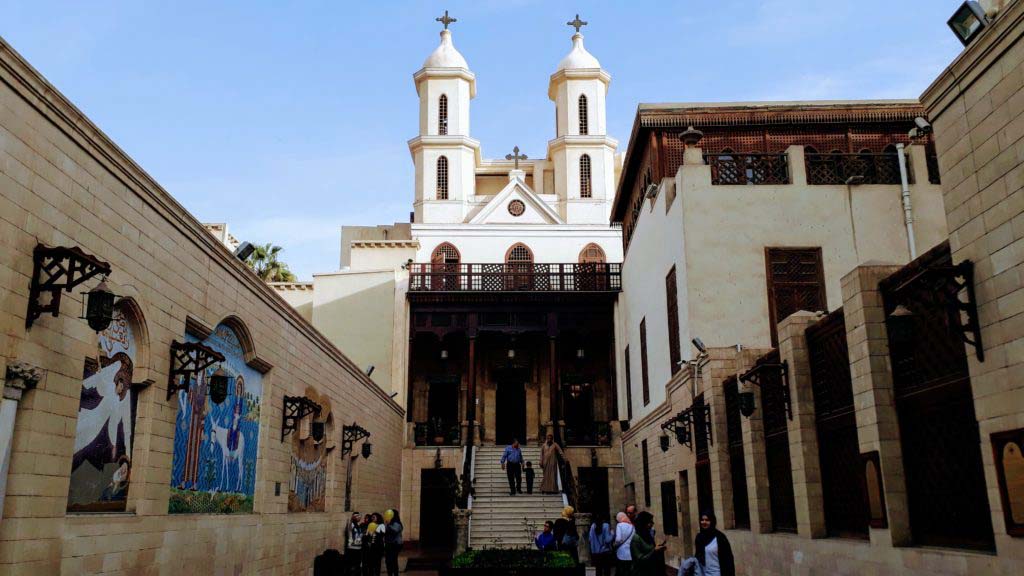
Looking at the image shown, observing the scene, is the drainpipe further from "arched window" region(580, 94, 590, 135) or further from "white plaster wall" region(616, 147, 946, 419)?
"arched window" region(580, 94, 590, 135)

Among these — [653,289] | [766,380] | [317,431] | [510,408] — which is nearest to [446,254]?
[510,408]

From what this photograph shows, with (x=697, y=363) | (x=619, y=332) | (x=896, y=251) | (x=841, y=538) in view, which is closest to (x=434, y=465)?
(x=619, y=332)

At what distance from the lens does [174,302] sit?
9.30 m

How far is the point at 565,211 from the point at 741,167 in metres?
19.5

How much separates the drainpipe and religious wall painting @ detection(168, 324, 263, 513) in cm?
1216

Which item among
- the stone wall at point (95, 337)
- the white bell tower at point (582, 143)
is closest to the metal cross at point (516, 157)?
the white bell tower at point (582, 143)

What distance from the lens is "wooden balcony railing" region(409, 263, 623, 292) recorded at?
27.4 meters

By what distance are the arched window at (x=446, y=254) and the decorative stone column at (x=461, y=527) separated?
13.9m

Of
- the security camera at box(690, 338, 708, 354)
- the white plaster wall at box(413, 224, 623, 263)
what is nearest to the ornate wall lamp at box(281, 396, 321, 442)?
the security camera at box(690, 338, 708, 354)

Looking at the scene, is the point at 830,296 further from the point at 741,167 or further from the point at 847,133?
the point at 847,133

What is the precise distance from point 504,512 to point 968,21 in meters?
16.0

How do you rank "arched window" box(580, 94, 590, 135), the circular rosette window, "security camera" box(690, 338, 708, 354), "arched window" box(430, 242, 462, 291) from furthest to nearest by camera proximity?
"arched window" box(580, 94, 590, 135) < the circular rosette window < "arched window" box(430, 242, 462, 291) < "security camera" box(690, 338, 708, 354)

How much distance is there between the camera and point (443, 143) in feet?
121

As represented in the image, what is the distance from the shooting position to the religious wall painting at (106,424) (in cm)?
746
